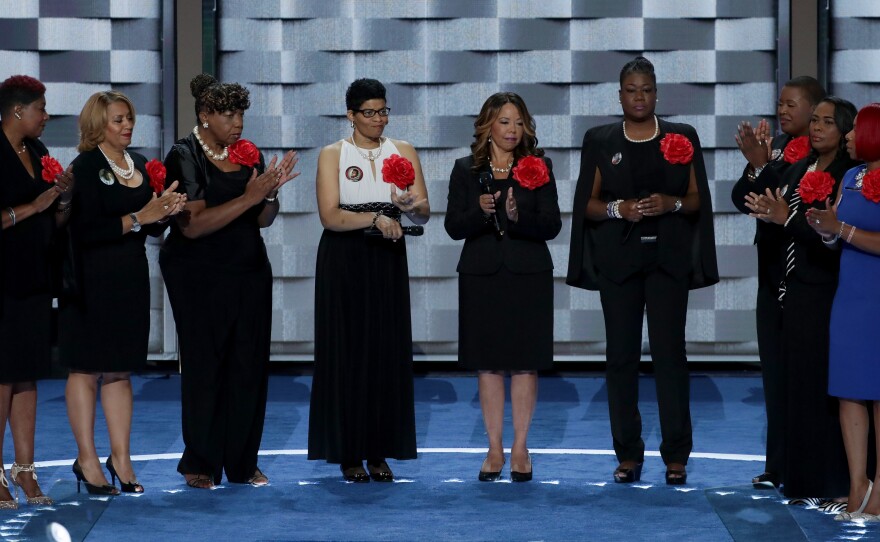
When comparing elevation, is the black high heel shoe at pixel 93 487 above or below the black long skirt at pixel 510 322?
below

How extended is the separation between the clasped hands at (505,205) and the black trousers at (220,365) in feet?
3.38

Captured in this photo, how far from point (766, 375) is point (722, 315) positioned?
350cm

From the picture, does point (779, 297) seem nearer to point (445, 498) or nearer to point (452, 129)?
point (445, 498)

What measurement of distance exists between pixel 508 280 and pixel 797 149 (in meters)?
1.36

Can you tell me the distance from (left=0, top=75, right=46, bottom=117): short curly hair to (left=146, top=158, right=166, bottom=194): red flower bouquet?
592mm

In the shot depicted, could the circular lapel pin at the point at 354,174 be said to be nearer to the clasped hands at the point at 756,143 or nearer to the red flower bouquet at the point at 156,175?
the red flower bouquet at the point at 156,175

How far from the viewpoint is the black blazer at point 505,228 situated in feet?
20.1

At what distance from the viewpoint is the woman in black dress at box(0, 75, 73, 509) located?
17.9 ft

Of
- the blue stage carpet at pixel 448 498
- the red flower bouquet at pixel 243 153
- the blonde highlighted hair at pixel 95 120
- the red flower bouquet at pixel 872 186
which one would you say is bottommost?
the blue stage carpet at pixel 448 498

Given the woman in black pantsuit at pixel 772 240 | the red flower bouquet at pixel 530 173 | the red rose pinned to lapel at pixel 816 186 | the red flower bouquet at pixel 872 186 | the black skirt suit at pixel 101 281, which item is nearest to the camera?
the red flower bouquet at pixel 872 186

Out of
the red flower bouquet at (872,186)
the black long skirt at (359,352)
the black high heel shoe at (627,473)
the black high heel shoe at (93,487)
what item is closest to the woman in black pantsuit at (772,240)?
the black high heel shoe at (627,473)

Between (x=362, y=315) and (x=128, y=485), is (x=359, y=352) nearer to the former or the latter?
(x=362, y=315)

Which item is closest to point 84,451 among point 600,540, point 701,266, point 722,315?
point 600,540

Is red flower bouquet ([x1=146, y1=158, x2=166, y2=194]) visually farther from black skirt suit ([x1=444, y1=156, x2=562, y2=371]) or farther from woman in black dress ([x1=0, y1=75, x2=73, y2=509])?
black skirt suit ([x1=444, y1=156, x2=562, y2=371])
